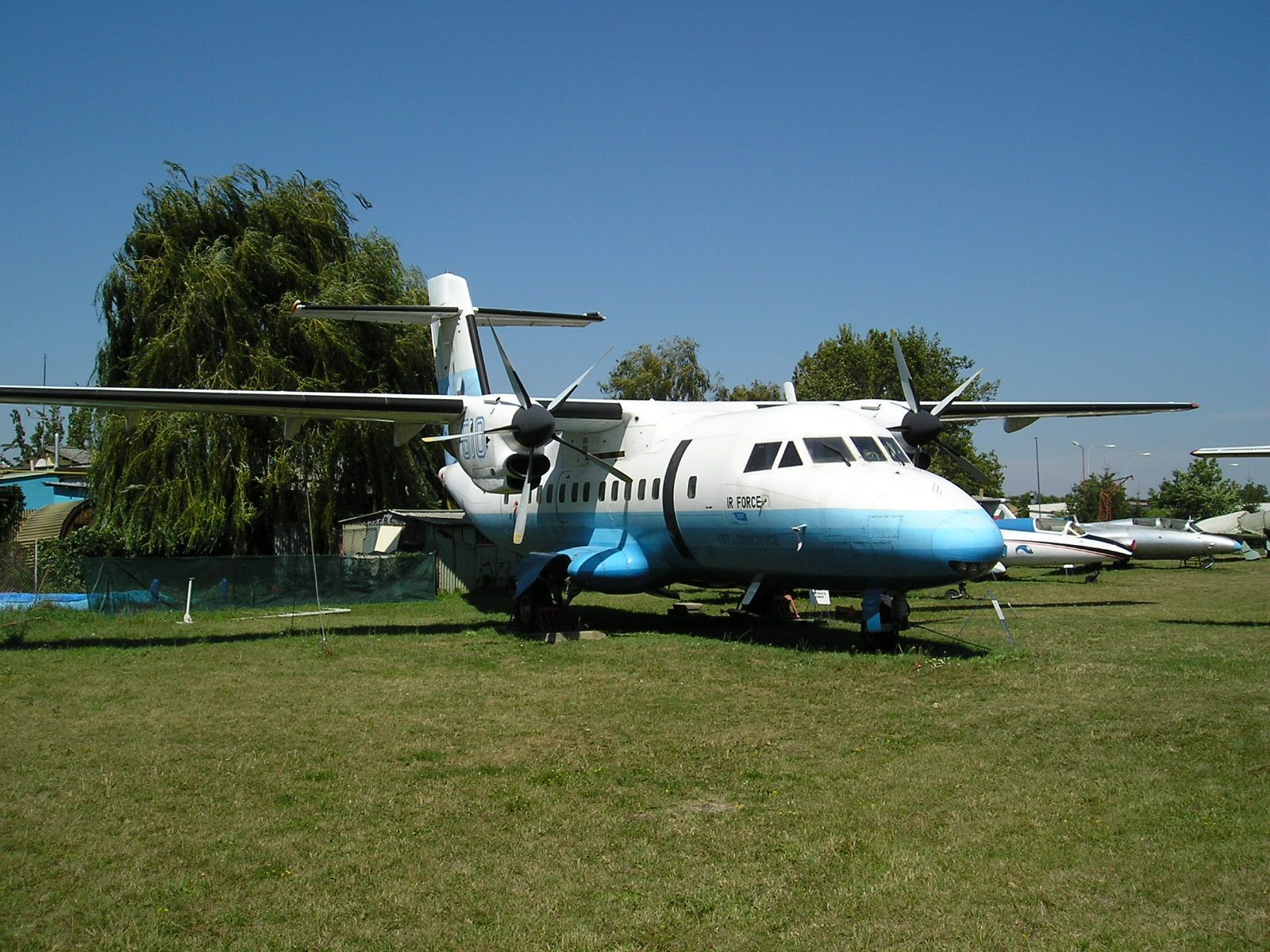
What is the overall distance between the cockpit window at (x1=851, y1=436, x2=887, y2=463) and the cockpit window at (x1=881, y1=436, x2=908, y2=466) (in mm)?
150

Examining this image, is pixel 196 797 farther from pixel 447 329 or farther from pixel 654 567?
pixel 447 329

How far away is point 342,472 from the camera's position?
27203 mm

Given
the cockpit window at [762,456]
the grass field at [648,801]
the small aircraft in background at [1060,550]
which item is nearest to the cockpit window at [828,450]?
the cockpit window at [762,456]

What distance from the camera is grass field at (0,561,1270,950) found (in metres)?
4.96

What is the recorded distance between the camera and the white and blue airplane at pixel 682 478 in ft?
41.6

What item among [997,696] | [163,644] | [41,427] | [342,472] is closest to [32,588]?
[342,472]

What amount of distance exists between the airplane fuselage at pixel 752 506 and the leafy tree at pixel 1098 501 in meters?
58.5

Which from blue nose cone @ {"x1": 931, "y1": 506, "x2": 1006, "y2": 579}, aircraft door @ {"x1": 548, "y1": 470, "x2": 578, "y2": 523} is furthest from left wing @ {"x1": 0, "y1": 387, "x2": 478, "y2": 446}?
blue nose cone @ {"x1": 931, "y1": 506, "x2": 1006, "y2": 579}

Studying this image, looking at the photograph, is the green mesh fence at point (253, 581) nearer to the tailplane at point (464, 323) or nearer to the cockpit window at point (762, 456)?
the tailplane at point (464, 323)

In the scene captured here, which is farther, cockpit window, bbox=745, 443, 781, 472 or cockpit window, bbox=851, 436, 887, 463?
cockpit window, bbox=745, 443, 781, 472

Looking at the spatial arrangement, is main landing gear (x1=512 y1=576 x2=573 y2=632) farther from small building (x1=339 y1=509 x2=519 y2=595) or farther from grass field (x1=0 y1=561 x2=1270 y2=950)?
small building (x1=339 y1=509 x2=519 y2=595)

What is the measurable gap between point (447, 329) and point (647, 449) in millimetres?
7037

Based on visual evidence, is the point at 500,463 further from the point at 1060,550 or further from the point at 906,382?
the point at 1060,550

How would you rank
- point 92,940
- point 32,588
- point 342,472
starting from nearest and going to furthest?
point 92,940, point 32,588, point 342,472
